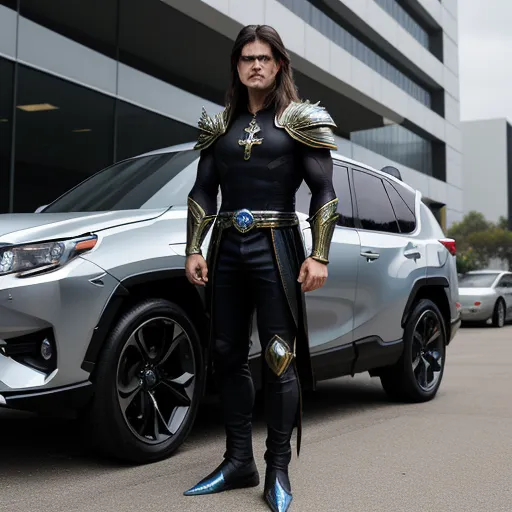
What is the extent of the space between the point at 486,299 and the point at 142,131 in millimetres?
8473

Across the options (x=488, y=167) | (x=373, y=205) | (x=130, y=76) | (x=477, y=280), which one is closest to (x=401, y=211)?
(x=373, y=205)

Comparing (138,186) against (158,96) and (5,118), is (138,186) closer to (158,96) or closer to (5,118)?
(5,118)

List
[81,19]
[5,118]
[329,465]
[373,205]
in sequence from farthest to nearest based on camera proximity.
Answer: [81,19], [5,118], [373,205], [329,465]

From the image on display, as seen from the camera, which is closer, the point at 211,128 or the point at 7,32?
the point at 211,128

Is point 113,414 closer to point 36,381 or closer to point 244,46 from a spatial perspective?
point 36,381

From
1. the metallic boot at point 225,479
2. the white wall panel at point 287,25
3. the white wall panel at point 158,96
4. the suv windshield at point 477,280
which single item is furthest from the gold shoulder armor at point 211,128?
the white wall panel at point 287,25

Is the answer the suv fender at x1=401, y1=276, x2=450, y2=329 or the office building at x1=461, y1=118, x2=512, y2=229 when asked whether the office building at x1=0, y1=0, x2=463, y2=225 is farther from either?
the office building at x1=461, y1=118, x2=512, y2=229

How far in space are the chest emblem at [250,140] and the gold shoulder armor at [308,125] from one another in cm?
10

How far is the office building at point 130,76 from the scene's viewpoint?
11.7 m

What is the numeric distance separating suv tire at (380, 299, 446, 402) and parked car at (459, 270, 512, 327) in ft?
37.1

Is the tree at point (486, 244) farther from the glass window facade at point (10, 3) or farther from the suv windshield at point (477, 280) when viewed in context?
the glass window facade at point (10, 3)

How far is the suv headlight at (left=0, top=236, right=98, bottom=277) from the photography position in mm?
3486

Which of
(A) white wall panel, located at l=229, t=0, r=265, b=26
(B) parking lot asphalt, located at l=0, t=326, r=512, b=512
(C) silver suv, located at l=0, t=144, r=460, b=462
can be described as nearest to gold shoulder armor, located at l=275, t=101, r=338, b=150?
(C) silver suv, located at l=0, t=144, r=460, b=462

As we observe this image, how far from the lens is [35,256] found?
3.53m
